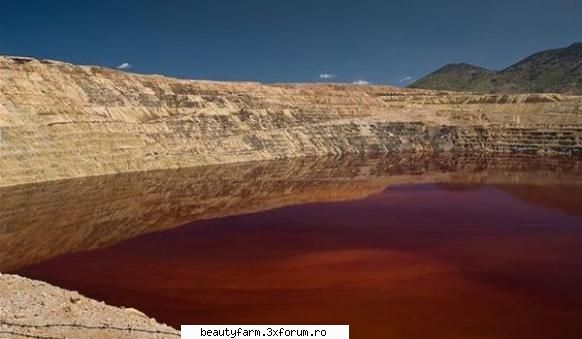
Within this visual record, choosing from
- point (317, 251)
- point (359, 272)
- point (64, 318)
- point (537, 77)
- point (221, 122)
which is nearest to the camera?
point (64, 318)

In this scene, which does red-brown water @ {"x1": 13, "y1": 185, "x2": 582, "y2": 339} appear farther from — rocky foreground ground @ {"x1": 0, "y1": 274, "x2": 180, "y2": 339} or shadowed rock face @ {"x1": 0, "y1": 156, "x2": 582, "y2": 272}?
shadowed rock face @ {"x1": 0, "y1": 156, "x2": 582, "y2": 272}

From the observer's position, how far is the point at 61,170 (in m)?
39.4

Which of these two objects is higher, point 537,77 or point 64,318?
point 537,77

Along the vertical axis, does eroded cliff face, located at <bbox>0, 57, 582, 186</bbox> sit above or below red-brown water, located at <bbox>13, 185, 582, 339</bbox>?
above

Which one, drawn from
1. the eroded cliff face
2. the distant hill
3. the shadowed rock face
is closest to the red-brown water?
the shadowed rock face

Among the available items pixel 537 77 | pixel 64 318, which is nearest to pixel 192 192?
pixel 64 318

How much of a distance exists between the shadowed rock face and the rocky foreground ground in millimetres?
6169

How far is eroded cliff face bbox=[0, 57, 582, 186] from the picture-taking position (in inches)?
1646

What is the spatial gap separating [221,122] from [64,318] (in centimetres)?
4630

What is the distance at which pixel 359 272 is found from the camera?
61.3 ft

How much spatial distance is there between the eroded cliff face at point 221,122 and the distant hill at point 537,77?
77632mm

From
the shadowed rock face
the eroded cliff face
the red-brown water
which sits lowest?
the red-brown water

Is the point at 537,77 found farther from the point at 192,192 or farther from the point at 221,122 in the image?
the point at 192,192

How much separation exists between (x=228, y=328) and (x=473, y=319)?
297 inches
